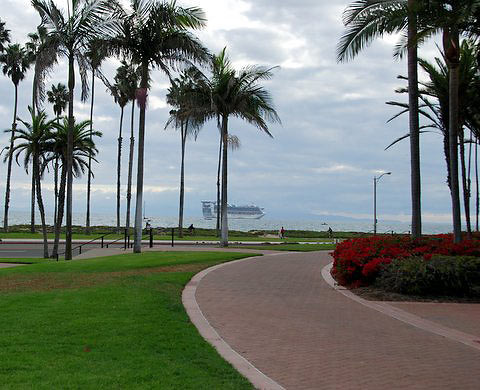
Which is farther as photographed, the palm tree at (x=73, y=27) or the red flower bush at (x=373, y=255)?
the palm tree at (x=73, y=27)

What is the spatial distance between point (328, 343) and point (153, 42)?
17.1 meters

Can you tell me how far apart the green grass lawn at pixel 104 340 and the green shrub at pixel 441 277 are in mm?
5031

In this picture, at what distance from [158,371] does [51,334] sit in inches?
93.2

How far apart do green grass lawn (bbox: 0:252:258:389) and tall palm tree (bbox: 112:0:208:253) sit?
35.0ft

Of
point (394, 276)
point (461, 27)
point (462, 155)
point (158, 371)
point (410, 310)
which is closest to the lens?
point (158, 371)

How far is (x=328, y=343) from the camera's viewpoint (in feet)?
24.3

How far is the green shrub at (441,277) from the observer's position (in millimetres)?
11719

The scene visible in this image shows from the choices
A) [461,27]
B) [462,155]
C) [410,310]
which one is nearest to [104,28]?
[461,27]

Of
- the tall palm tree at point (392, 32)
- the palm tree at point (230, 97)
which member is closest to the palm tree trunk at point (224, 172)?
the palm tree at point (230, 97)

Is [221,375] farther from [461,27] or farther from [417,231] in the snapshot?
[461,27]

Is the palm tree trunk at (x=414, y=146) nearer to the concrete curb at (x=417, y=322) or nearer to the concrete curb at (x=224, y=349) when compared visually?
the concrete curb at (x=417, y=322)

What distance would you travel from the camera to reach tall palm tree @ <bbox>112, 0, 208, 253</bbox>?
69.0 ft

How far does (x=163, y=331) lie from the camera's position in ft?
24.3

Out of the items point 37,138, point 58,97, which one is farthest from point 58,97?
point 37,138
